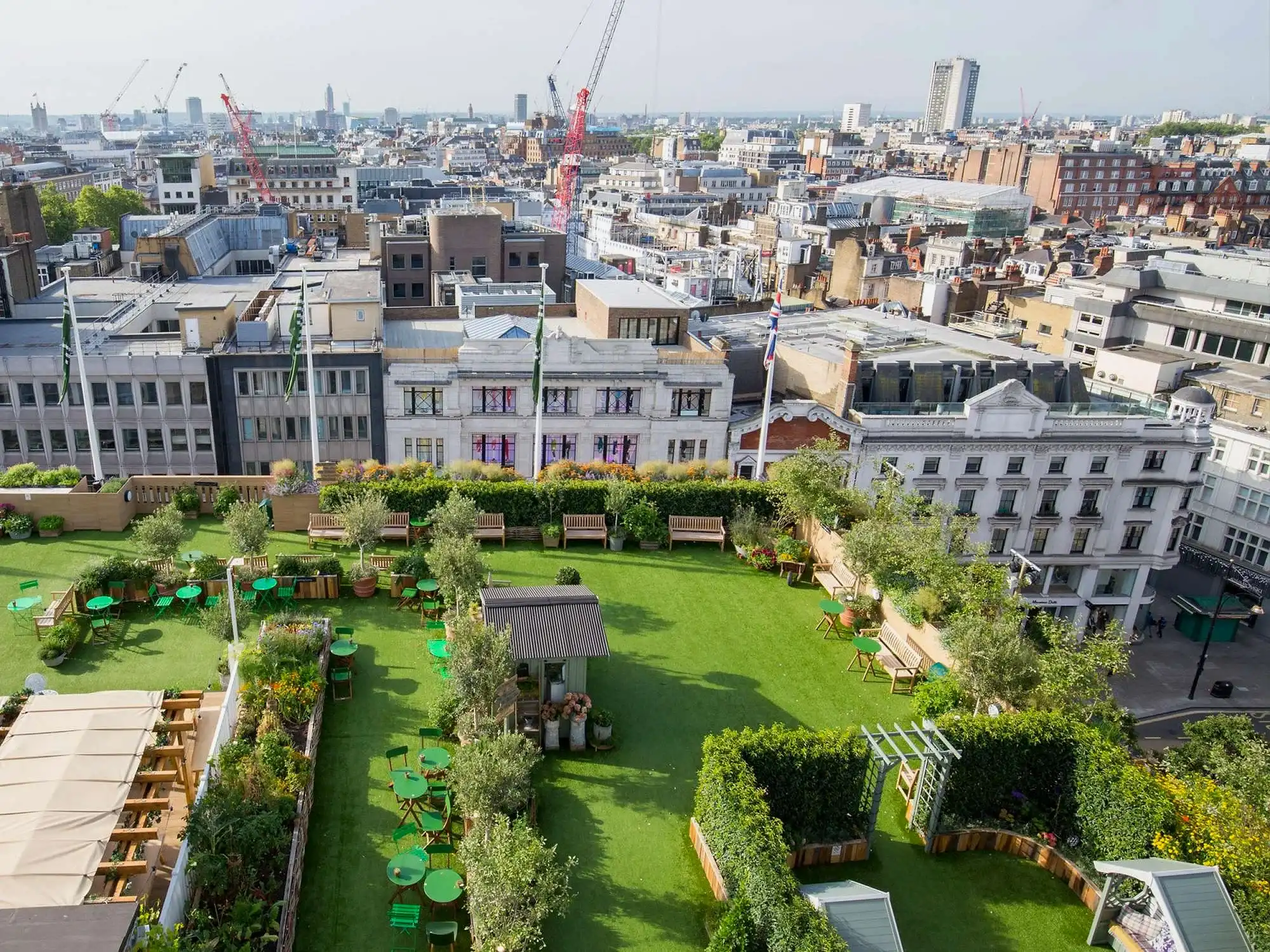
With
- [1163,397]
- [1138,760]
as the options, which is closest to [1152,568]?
[1163,397]

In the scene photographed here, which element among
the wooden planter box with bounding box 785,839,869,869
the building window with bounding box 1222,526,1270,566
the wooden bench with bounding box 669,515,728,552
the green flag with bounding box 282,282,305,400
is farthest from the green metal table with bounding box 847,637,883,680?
the building window with bounding box 1222,526,1270,566

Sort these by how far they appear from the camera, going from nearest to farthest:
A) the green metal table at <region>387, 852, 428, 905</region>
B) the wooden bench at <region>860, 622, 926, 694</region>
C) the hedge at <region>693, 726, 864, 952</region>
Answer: the hedge at <region>693, 726, 864, 952</region>
the green metal table at <region>387, 852, 428, 905</region>
the wooden bench at <region>860, 622, 926, 694</region>

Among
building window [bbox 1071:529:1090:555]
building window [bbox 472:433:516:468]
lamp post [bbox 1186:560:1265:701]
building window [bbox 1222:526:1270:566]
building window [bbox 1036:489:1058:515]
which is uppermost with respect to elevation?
building window [bbox 472:433:516:468]

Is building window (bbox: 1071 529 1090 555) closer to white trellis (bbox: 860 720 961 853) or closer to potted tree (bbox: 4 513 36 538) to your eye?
white trellis (bbox: 860 720 961 853)

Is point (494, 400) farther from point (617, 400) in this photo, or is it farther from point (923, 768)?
point (923, 768)

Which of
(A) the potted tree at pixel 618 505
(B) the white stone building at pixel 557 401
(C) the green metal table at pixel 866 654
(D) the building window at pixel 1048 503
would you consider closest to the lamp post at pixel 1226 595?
(D) the building window at pixel 1048 503

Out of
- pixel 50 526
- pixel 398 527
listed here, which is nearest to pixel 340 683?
pixel 398 527

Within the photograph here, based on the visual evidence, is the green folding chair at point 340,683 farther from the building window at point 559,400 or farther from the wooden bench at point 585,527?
the building window at point 559,400
